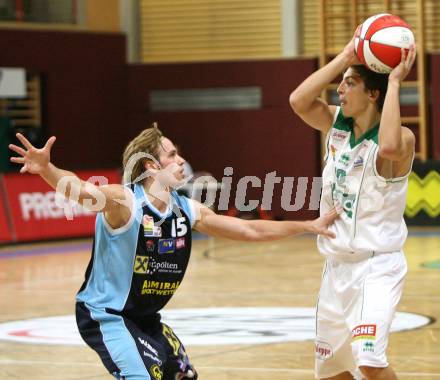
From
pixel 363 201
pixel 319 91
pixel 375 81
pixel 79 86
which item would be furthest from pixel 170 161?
pixel 79 86

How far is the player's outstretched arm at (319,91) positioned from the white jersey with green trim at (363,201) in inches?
10.0

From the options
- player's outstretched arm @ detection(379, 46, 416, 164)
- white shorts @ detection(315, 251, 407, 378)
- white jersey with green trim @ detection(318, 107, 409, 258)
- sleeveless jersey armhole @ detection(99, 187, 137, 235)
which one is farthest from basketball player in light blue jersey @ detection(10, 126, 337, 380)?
player's outstretched arm @ detection(379, 46, 416, 164)

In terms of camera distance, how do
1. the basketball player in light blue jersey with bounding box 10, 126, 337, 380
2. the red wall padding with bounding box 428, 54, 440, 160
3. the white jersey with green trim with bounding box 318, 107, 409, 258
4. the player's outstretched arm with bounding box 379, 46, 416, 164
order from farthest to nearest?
the red wall padding with bounding box 428, 54, 440, 160 < the white jersey with green trim with bounding box 318, 107, 409, 258 < the basketball player in light blue jersey with bounding box 10, 126, 337, 380 < the player's outstretched arm with bounding box 379, 46, 416, 164

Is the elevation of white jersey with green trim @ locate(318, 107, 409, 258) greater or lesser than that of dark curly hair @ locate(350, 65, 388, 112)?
lesser

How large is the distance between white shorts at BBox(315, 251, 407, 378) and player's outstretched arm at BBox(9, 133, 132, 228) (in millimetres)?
1114

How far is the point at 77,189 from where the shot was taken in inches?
209

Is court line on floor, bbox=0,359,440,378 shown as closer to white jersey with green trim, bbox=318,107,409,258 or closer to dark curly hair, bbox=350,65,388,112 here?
white jersey with green trim, bbox=318,107,409,258

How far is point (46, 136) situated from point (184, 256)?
591 inches

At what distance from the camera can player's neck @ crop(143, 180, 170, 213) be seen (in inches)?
219

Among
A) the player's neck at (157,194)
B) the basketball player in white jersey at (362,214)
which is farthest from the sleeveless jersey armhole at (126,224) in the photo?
the basketball player in white jersey at (362,214)

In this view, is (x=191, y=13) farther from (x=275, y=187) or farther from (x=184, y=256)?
(x=184, y=256)

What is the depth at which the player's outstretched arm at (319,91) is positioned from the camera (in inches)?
220

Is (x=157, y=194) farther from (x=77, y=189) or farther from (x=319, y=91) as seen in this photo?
(x=319, y=91)

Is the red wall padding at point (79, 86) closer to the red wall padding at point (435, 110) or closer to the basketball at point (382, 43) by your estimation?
the red wall padding at point (435, 110)
